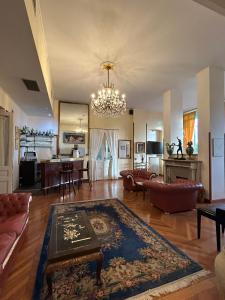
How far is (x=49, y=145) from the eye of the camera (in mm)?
7602

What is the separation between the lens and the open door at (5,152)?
3.90 m

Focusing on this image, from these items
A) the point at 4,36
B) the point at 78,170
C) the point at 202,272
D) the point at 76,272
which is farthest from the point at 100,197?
the point at 4,36

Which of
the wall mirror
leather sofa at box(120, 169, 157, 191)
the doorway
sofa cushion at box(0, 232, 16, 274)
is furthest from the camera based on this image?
the doorway

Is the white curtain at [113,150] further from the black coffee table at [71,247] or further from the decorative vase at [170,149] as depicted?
the black coffee table at [71,247]

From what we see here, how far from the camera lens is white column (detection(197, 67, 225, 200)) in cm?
468

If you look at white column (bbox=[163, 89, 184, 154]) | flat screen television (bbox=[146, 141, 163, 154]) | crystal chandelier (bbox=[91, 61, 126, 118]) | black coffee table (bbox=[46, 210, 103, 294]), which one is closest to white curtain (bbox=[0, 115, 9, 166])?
crystal chandelier (bbox=[91, 61, 126, 118])

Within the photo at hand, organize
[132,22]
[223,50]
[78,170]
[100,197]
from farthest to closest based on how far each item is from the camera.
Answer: [78,170] → [100,197] → [223,50] → [132,22]

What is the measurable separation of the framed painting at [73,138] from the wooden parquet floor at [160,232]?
344 cm

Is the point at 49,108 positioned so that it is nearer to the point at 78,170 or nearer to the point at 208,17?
the point at 78,170

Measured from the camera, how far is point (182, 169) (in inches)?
214

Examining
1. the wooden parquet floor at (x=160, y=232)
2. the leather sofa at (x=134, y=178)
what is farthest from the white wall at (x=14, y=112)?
the leather sofa at (x=134, y=178)

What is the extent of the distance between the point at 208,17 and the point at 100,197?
16.6 feet

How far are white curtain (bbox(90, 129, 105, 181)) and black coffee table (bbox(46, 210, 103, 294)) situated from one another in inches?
243

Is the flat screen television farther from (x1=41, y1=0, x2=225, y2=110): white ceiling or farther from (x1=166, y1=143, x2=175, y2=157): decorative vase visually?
(x1=41, y1=0, x2=225, y2=110): white ceiling
